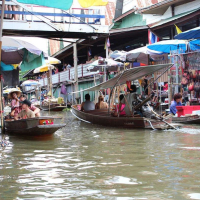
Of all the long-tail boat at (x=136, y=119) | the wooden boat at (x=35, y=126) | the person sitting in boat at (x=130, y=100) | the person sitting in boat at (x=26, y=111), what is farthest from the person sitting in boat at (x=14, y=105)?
the person sitting in boat at (x=130, y=100)

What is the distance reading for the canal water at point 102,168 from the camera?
4.23 metres

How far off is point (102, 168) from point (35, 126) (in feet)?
12.0

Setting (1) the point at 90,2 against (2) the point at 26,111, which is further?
(1) the point at 90,2

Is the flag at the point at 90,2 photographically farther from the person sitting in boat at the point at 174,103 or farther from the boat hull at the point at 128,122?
the person sitting in boat at the point at 174,103

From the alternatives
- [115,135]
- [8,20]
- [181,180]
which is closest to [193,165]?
[181,180]

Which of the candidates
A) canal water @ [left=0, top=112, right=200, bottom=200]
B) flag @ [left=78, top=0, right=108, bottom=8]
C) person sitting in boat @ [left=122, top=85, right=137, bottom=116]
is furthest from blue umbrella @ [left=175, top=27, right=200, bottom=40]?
canal water @ [left=0, top=112, right=200, bottom=200]

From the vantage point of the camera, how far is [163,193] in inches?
163

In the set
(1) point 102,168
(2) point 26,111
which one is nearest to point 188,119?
(2) point 26,111

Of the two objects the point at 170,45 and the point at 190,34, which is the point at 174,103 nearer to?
the point at 190,34

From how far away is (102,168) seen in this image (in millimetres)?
5484

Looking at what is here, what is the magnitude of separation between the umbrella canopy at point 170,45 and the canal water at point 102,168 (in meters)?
5.16

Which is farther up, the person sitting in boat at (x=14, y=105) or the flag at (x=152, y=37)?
the flag at (x=152, y=37)

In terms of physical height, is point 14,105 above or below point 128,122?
above

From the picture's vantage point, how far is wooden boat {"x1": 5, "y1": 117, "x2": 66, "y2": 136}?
8758mm
